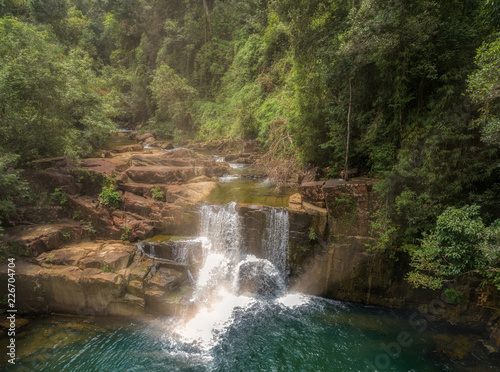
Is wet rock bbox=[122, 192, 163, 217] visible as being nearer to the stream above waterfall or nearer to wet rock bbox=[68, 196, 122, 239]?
wet rock bbox=[68, 196, 122, 239]

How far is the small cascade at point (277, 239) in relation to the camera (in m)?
10.4

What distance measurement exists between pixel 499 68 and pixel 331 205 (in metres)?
5.93

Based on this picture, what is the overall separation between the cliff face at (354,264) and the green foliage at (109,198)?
8481 mm

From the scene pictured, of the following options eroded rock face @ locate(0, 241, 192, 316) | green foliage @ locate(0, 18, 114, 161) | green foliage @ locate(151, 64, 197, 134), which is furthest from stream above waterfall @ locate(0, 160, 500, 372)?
green foliage @ locate(151, 64, 197, 134)

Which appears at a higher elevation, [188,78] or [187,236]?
[188,78]

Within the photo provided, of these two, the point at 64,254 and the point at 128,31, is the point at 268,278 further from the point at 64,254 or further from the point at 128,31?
the point at 128,31

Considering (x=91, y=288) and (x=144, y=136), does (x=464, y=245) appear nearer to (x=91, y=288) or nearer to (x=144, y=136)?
(x=91, y=288)

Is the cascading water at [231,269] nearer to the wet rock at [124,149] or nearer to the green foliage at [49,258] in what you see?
the green foliage at [49,258]

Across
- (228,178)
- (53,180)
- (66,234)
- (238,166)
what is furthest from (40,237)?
(238,166)

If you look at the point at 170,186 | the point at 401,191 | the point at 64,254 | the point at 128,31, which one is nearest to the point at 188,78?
the point at 128,31

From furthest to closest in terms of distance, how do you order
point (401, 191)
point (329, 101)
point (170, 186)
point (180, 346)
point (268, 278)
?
point (170, 186), point (329, 101), point (268, 278), point (401, 191), point (180, 346)

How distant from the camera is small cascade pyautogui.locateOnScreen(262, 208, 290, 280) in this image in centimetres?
1044

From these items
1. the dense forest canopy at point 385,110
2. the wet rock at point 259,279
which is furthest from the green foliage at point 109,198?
the wet rock at point 259,279

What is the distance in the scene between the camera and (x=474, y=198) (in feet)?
24.2
